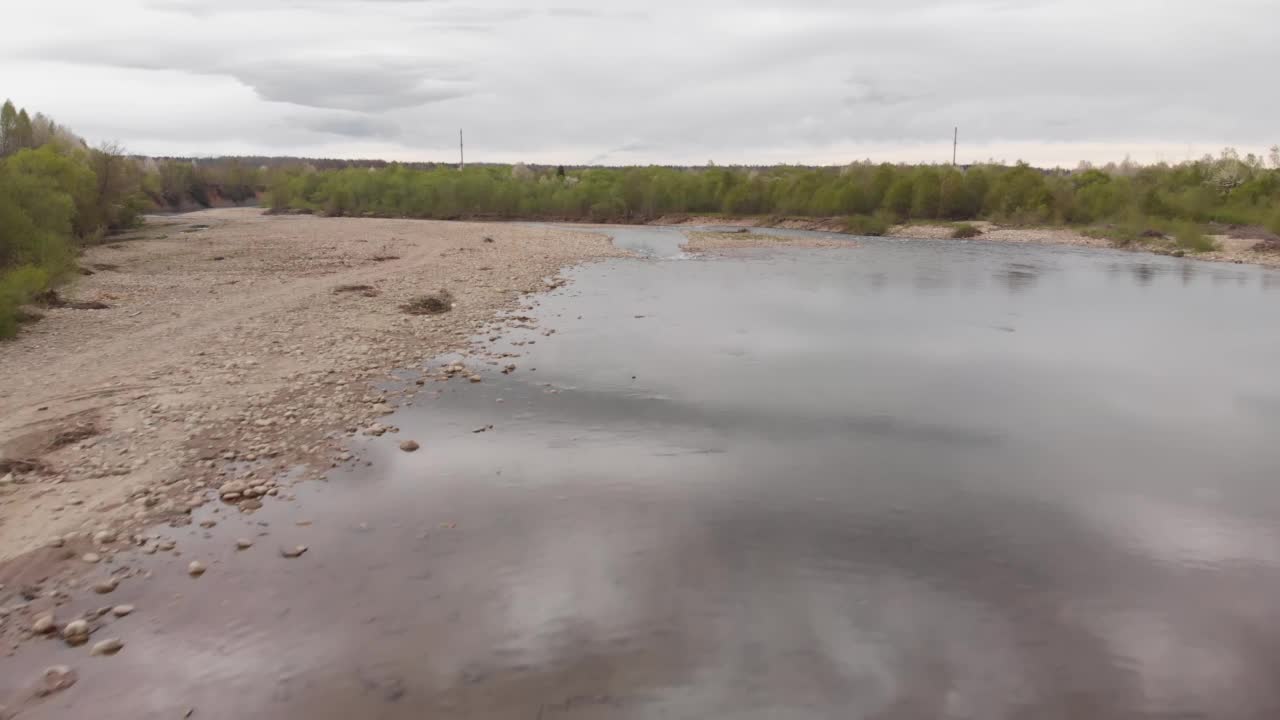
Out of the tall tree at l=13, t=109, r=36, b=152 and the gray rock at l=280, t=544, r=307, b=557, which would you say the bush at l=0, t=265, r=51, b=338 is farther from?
the tall tree at l=13, t=109, r=36, b=152

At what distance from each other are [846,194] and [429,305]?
72655 millimetres

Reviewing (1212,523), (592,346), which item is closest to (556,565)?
(1212,523)

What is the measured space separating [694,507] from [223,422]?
24.8 ft

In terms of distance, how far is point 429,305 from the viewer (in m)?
24.1

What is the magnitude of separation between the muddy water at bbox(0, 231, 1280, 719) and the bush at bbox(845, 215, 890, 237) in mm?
60070

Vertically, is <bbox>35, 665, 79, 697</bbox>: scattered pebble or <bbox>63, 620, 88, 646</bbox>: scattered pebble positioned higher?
<bbox>63, 620, 88, 646</bbox>: scattered pebble

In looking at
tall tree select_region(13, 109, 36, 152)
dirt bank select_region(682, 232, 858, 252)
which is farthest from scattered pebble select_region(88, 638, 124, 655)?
tall tree select_region(13, 109, 36, 152)

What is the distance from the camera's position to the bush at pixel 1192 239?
5222cm

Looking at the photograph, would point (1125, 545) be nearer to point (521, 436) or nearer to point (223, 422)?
point (521, 436)

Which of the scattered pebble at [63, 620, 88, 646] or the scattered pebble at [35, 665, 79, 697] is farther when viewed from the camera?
the scattered pebble at [63, 620, 88, 646]

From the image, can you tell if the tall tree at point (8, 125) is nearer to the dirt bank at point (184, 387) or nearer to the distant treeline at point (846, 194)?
the dirt bank at point (184, 387)

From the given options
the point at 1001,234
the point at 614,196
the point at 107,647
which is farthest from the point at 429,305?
the point at 614,196

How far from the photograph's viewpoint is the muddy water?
643 centimetres

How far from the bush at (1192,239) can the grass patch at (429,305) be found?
5239 cm
